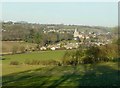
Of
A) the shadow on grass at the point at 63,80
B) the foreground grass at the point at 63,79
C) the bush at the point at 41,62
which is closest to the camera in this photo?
the shadow on grass at the point at 63,80

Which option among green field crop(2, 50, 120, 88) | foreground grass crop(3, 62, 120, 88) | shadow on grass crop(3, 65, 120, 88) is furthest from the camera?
green field crop(2, 50, 120, 88)

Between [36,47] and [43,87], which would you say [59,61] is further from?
[43,87]

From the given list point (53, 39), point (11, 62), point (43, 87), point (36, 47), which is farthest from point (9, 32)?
point (43, 87)

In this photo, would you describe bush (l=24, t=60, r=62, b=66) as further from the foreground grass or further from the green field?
the foreground grass

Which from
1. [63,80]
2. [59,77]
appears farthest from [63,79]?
[59,77]

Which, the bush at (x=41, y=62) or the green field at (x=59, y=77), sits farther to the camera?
the bush at (x=41, y=62)

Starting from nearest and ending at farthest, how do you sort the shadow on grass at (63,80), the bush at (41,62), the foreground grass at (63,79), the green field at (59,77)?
the shadow on grass at (63,80) → the foreground grass at (63,79) → the green field at (59,77) → the bush at (41,62)

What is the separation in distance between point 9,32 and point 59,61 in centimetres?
1836

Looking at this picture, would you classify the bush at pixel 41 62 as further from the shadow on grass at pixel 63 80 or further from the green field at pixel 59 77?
the shadow on grass at pixel 63 80

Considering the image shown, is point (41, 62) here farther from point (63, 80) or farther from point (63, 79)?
point (63, 80)

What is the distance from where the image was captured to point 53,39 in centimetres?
6050

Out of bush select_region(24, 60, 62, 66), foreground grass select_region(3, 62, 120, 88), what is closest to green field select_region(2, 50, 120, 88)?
foreground grass select_region(3, 62, 120, 88)

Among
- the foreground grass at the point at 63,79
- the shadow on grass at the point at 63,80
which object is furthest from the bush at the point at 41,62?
the shadow on grass at the point at 63,80

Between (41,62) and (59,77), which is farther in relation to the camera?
(41,62)
